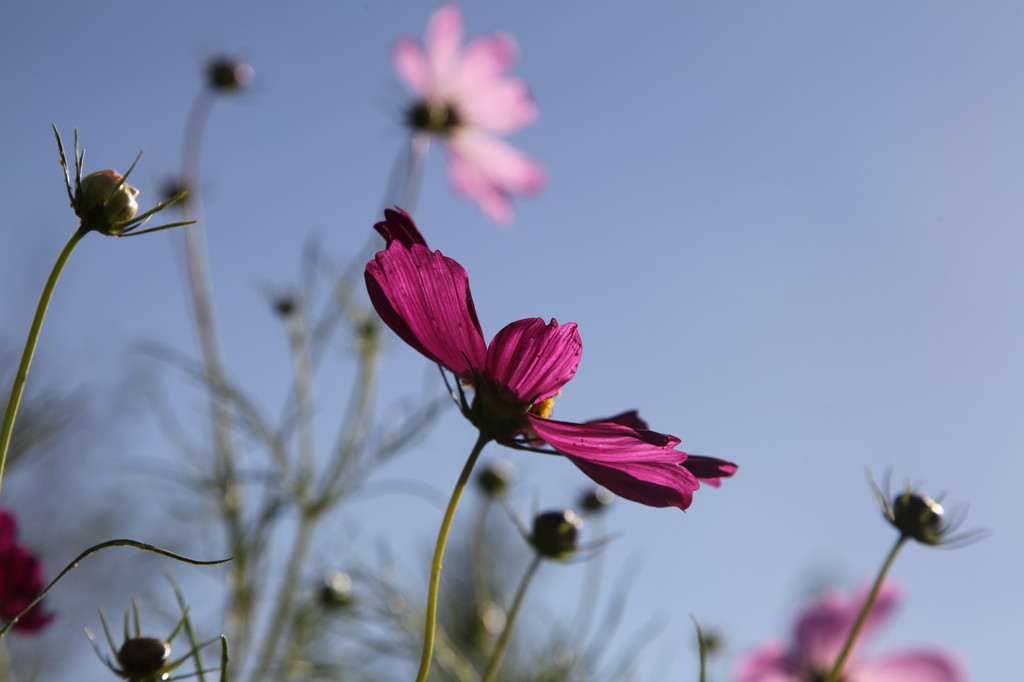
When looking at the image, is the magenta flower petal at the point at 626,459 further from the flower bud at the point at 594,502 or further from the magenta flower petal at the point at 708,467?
the flower bud at the point at 594,502

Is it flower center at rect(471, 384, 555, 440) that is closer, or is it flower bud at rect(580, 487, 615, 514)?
flower center at rect(471, 384, 555, 440)

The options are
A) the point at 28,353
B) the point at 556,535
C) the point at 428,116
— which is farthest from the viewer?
the point at 428,116

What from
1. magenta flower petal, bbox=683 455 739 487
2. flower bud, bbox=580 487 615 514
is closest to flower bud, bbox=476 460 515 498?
flower bud, bbox=580 487 615 514

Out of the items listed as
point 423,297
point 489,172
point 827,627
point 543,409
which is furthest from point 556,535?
point 489,172

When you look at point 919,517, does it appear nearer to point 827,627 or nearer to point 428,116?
point 827,627

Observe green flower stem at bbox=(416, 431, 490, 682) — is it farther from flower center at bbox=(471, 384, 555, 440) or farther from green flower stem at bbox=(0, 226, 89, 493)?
green flower stem at bbox=(0, 226, 89, 493)

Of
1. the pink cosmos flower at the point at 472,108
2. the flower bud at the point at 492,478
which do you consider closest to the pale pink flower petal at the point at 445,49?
the pink cosmos flower at the point at 472,108

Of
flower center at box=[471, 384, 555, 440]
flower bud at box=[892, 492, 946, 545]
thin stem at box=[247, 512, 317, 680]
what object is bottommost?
thin stem at box=[247, 512, 317, 680]
